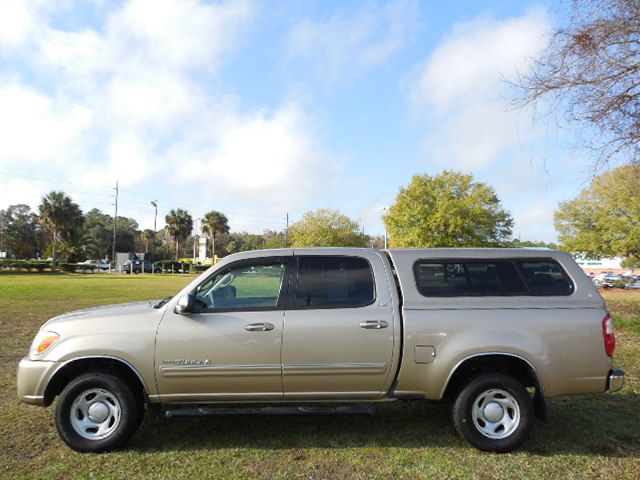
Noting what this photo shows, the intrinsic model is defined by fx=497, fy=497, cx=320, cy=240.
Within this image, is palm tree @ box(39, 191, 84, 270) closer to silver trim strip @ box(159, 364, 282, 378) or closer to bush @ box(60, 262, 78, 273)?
bush @ box(60, 262, 78, 273)

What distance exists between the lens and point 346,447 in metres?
4.50

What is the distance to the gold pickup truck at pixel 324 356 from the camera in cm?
438

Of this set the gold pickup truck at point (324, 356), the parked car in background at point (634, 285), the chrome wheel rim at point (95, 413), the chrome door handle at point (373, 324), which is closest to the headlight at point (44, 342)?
the gold pickup truck at point (324, 356)

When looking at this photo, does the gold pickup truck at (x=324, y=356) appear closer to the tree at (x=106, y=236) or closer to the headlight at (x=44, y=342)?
the headlight at (x=44, y=342)

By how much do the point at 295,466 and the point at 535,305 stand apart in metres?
2.54

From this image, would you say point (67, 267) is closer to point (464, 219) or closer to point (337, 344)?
point (464, 219)

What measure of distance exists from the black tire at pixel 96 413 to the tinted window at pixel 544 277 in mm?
3768

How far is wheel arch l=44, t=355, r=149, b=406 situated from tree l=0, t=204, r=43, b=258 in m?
88.9

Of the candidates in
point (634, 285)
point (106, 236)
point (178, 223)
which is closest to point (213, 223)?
point (178, 223)

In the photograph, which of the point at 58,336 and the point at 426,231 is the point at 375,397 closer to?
the point at 58,336

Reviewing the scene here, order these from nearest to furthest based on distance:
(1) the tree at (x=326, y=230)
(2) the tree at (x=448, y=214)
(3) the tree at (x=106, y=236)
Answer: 1. (2) the tree at (x=448, y=214)
2. (1) the tree at (x=326, y=230)
3. (3) the tree at (x=106, y=236)

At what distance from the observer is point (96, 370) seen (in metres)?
4.51

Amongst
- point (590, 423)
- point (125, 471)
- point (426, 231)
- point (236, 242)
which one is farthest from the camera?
point (236, 242)

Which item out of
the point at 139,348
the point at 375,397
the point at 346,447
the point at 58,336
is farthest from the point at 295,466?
the point at 58,336
